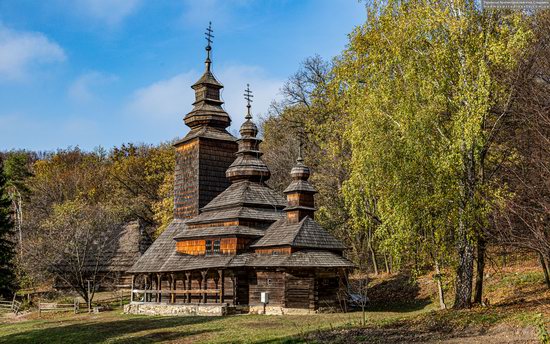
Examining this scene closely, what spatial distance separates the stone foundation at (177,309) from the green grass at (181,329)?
2.58 m

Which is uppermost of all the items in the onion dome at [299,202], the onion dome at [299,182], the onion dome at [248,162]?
the onion dome at [248,162]

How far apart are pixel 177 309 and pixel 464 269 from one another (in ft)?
60.1

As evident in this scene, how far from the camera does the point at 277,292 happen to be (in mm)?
27969

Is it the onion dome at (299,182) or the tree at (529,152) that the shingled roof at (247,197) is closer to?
the onion dome at (299,182)

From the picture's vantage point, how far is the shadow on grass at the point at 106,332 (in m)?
20.3

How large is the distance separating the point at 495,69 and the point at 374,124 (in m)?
4.57

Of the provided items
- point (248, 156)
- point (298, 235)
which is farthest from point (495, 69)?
point (248, 156)

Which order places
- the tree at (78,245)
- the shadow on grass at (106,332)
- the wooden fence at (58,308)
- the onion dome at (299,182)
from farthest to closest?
the tree at (78,245) → the wooden fence at (58,308) → the onion dome at (299,182) → the shadow on grass at (106,332)

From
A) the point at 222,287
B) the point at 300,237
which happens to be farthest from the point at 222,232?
the point at 300,237

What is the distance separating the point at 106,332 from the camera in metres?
22.4

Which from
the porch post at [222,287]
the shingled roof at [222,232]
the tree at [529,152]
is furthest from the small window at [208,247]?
the tree at [529,152]

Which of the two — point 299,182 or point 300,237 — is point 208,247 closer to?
point 300,237

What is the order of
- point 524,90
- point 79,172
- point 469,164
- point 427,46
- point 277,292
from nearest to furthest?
point 524,90 → point 469,164 → point 427,46 → point 277,292 → point 79,172

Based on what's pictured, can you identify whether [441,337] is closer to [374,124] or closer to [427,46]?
[374,124]
